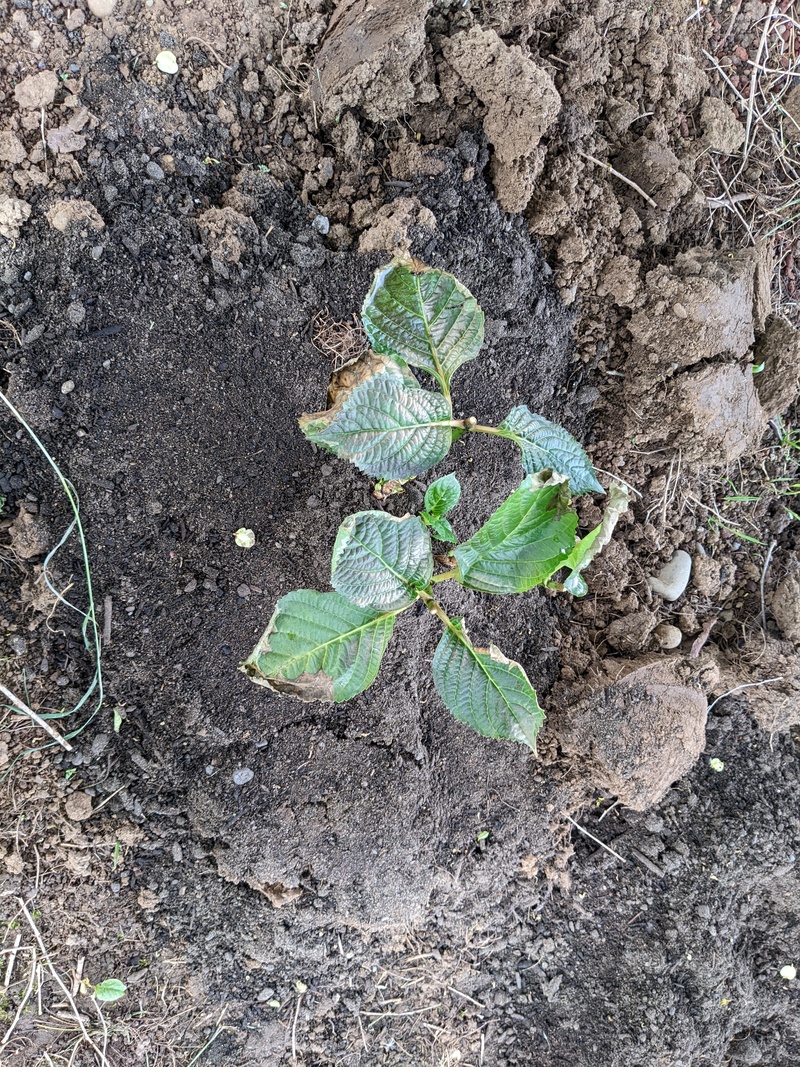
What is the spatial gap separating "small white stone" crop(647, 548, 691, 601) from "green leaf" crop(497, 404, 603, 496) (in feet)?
2.27

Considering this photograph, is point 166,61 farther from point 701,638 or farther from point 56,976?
point 56,976

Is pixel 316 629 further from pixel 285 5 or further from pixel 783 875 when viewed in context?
pixel 783 875

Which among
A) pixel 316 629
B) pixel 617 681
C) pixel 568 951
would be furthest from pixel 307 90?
pixel 568 951

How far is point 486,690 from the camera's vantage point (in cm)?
131

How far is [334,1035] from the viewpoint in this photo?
1.90 meters

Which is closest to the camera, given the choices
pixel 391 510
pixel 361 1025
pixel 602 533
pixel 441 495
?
pixel 602 533

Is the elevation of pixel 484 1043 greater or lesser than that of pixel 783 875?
lesser

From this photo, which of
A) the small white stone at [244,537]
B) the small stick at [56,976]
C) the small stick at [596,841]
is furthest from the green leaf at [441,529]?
the small stick at [56,976]

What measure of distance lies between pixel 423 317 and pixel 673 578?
3.66 ft

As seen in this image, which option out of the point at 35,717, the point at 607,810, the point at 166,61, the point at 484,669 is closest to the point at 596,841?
the point at 607,810

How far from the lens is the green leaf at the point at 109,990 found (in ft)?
5.62

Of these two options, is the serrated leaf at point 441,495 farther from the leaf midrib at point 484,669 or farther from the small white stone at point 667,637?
the small white stone at point 667,637

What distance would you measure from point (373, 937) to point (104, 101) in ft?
7.28

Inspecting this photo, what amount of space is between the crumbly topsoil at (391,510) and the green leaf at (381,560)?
1.30 feet
